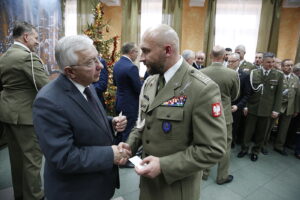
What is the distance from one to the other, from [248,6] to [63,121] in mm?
6174

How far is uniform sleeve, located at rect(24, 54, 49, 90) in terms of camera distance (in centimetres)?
200

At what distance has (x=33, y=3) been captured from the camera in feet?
12.8

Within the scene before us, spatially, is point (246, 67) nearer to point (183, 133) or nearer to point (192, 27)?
point (192, 27)

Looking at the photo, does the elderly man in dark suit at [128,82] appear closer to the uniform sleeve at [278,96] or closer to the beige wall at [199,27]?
the uniform sleeve at [278,96]

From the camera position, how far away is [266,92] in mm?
3484

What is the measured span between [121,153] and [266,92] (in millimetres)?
3127

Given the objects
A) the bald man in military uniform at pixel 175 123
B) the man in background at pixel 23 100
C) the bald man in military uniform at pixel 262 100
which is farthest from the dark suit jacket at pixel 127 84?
the bald man in military uniform at pixel 262 100

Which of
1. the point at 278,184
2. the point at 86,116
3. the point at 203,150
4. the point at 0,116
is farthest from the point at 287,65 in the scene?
the point at 0,116

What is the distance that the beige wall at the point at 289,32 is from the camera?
564 centimetres

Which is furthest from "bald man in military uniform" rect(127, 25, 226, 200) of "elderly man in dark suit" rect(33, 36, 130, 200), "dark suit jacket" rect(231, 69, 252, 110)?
"dark suit jacket" rect(231, 69, 252, 110)

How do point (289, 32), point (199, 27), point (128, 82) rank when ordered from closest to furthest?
1. point (128, 82)
2. point (289, 32)
3. point (199, 27)

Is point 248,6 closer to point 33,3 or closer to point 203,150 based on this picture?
point 33,3

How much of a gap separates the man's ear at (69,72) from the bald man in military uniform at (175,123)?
1.34 ft

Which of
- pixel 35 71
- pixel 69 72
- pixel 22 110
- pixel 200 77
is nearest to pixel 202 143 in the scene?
pixel 200 77
